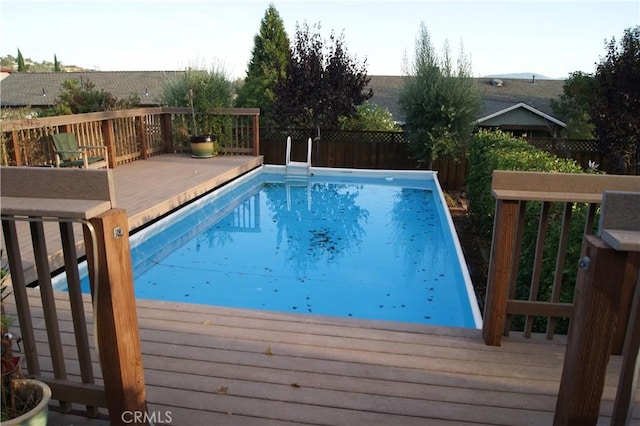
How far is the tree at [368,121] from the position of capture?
11242 mm

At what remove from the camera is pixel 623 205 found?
1229mm

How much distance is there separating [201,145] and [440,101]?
5.29 meters

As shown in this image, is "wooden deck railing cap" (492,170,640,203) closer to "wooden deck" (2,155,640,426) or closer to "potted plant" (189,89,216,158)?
"wooden deck" (2,155,640,426)

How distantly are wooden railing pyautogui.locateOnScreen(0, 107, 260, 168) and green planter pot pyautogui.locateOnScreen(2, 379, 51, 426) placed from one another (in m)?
5.48

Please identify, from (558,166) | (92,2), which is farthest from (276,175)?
(558,166)

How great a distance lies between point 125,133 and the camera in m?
8.90

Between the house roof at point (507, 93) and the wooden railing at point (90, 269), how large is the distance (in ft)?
58.0

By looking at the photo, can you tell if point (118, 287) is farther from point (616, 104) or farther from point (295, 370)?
point (616, 104)

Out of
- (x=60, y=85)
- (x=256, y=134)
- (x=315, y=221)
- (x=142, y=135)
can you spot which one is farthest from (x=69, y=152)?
(x=60, y=85)

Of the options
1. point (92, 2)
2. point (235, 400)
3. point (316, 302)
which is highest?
point (92, 2)

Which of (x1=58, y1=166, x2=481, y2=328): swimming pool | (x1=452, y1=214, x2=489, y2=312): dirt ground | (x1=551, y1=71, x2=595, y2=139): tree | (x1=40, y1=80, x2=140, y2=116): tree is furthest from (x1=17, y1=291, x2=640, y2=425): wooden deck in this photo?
(x1=551, y1=71, x2=595, y2=139): tree

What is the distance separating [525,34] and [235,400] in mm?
9654

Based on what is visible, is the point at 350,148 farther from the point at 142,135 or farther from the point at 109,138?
the point at 109,138

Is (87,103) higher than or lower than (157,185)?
higher
